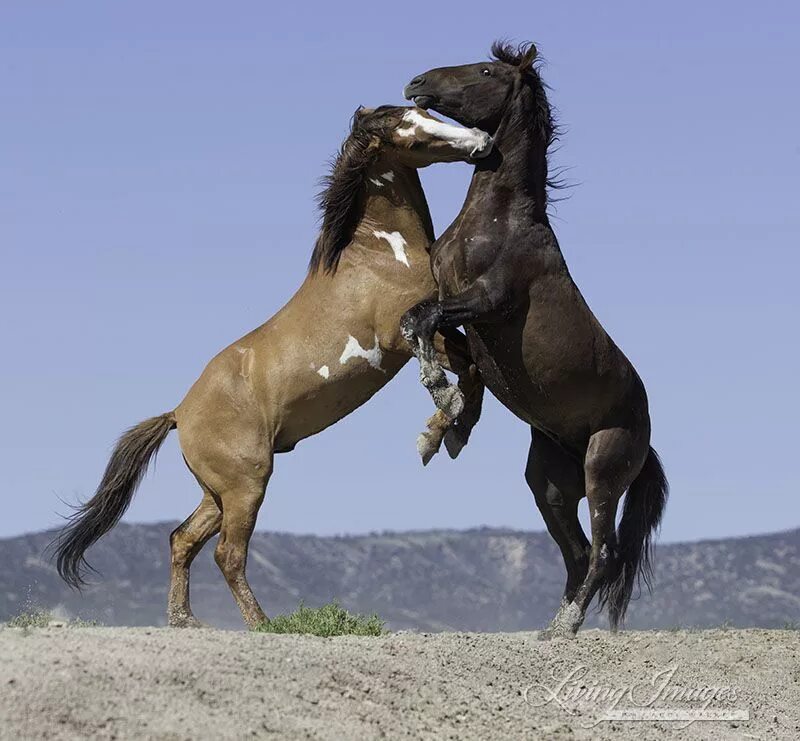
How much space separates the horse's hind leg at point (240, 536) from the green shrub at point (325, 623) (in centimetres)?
39

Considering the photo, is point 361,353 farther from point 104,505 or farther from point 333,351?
point 104,505

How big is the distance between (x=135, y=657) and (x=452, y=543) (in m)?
35.5

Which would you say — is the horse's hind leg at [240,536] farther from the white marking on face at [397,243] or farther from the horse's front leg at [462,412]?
the white marking on face at [397,243]

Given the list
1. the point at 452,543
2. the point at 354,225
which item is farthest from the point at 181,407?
the point at 452,543

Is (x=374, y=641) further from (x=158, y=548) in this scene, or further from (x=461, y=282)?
(x=158, y=548)

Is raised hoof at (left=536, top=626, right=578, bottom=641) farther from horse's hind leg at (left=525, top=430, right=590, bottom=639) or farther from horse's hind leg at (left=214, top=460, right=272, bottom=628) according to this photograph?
horse's hind leg at (left=214, top=460, right=272, bottom=628)

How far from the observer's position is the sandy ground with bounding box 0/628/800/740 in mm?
5992

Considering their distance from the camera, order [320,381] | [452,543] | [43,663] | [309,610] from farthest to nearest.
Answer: [452,543] < [320,381] < [309,610] < [43,663]

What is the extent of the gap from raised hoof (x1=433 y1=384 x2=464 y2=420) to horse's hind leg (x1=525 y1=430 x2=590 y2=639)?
121 centimetres

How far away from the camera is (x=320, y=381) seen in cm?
952

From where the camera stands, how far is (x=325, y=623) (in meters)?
8.81

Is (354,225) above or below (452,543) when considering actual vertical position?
above

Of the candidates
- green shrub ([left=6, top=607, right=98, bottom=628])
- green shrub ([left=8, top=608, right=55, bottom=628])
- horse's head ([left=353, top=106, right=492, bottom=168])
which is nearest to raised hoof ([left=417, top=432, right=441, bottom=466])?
horse's head ([left=353, top=106, right=492, bottom=168])

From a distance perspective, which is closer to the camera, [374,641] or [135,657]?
[135,657]
